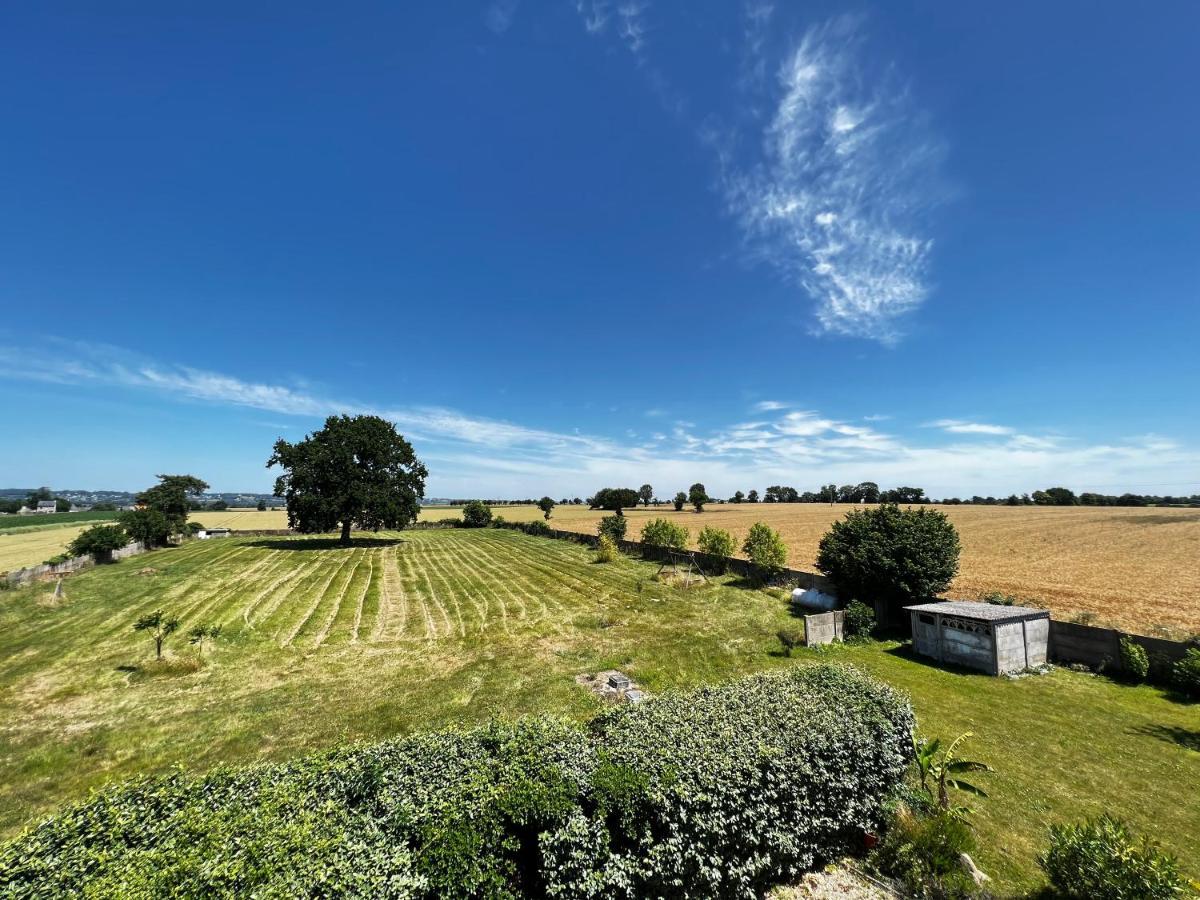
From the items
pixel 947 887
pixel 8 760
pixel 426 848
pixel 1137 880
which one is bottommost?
pixel 8 760

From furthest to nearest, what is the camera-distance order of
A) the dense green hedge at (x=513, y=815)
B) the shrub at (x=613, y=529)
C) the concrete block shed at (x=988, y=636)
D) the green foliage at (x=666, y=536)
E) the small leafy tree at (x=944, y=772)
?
the shrub at (x=613, y=529) < the green foliage at (x=666, y=536) < the concrete block shed at (x=988, y=636) < the small leafy tree at (x=944, y=772) < the dense green hedge at (x=513, y=815)

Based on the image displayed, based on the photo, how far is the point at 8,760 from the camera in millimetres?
11344

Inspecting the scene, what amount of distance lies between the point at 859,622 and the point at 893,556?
3.58 metres

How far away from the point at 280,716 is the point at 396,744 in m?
9.35

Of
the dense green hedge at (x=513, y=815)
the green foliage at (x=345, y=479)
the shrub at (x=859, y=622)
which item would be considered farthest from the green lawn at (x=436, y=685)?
the green foliage at (x=345, y=479)

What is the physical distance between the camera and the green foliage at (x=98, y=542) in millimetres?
38000

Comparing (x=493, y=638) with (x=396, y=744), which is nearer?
(x=396, y=744)

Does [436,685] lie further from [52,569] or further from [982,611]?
[52,569]

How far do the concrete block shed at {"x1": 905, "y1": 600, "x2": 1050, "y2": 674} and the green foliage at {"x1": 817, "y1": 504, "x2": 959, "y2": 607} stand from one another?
2681 mm

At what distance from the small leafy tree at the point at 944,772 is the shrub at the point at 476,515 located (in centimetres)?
8631

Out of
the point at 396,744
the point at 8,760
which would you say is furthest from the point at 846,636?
the point at 8,760

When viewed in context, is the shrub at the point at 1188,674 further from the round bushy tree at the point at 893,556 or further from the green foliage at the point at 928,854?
the green foliage at the point at 928,854

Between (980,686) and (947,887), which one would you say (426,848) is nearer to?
(947,887)

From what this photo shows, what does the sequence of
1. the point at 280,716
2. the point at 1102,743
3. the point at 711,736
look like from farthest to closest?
the point at 280,716, the point at 1102,743, the point at 711,736
